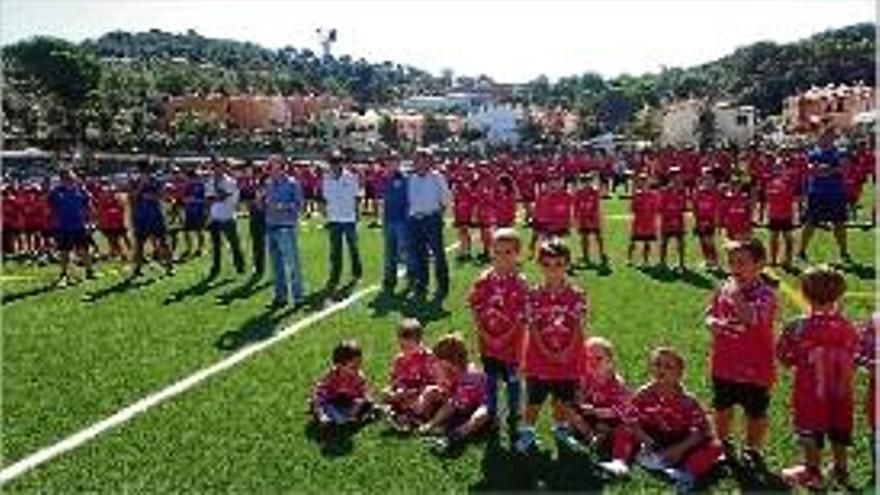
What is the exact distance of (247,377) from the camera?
1187cm

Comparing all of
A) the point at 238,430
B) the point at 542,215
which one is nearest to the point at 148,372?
the point at 238,430

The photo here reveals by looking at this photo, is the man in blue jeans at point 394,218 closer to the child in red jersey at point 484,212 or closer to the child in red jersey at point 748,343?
the child in red jersey at point 484,212

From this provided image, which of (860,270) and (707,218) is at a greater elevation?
(707,218)

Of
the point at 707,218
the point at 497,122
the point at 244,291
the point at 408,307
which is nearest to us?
the point at 408,307

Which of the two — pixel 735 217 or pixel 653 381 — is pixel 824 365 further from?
pixel 735 217

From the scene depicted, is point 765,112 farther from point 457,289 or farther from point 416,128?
point 457,289

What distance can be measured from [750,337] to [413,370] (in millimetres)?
3070

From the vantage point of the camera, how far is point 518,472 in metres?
8.23

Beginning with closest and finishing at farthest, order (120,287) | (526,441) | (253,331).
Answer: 1. (526,441)
2. (253,331)
3. (120,287)

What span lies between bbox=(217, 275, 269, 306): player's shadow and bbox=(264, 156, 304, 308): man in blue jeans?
28.9 inches


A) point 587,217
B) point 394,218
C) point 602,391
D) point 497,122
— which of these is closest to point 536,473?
point 602,391

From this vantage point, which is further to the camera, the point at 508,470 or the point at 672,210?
the point at 672,210

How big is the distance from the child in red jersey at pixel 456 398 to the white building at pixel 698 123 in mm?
135115

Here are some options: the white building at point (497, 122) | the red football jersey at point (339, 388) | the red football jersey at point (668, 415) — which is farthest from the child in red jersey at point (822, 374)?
the white building at point (497, 122)
